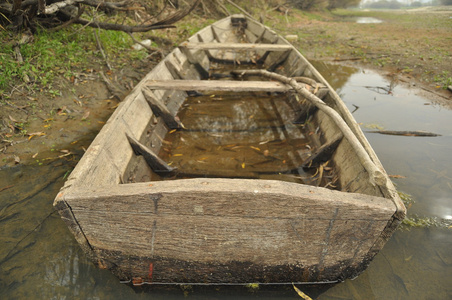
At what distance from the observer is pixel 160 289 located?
1.95 metres

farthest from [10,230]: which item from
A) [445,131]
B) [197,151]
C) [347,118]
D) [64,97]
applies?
[445,131]

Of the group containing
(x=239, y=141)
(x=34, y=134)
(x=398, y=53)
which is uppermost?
(x=34, y=134)

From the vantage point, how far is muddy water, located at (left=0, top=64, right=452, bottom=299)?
1.97 meters

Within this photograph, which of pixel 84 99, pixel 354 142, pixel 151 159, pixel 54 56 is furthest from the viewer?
pixel 54 56

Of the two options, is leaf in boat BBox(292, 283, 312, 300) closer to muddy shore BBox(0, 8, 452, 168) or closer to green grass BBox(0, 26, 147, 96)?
muddy shore BBox(0, 8, 452, 168)

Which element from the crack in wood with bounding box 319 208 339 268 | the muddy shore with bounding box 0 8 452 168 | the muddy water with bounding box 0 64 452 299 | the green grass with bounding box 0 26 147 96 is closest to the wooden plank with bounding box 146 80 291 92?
the muddy shore with bounding box 0 8 452 168

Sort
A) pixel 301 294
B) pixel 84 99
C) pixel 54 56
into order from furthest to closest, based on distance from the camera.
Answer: pixel 54 56 → pixel 84 99 → pixel 301 294

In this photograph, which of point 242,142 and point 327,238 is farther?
point 242,142

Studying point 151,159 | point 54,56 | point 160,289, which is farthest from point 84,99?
point 160,289

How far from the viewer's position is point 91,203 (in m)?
1.51

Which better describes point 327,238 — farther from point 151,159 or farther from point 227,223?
point 151,159

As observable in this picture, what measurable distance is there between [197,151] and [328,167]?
5.09 ft

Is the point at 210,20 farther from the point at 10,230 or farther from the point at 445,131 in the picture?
the point at 10,230

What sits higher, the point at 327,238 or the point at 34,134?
the point at 327,238
